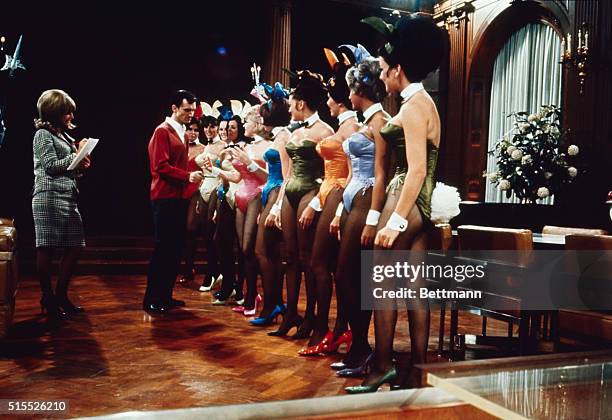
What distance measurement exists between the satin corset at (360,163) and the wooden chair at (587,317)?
3.09 feet

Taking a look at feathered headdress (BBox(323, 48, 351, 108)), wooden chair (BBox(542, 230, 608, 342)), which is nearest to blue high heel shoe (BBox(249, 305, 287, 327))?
feathered headdress (BBox(323, 48, 351, 108))

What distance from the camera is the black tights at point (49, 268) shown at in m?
3.56

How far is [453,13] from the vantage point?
29.7 ft

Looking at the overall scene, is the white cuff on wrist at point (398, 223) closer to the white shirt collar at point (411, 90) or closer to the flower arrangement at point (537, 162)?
the white shirt collar at point (411, 90)

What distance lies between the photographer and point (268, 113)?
13.1 feet

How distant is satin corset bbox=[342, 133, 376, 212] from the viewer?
2.58 metres

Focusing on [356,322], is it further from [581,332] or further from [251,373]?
[581,332]

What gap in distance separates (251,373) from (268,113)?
197 cm

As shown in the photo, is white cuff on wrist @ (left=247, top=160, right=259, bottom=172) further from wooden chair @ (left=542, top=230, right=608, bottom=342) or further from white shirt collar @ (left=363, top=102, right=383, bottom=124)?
wooden chair @ (left=542, top=230, right=608, bottom=342)

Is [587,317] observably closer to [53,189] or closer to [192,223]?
[53,189]

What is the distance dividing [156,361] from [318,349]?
2.72 ft

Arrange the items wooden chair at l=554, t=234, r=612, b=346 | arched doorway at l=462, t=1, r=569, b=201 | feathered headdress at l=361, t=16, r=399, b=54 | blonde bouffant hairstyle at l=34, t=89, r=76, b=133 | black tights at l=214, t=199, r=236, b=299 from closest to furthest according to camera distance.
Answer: feathered headdress at l=361, t=16, r=399, b=54
wooden chair at l=554, t=234, r=612, b=346
blonde bouffant hairstyle at l=34, t=89, r=76, b=133
black tights at l=214, t=199, r=236, b=299
arched doorway at l=462, t=1, r=569, b=201

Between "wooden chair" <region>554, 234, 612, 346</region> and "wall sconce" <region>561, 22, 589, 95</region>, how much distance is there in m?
4.69

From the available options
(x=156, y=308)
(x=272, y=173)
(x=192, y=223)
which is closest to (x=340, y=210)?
(x=272, y=173)
